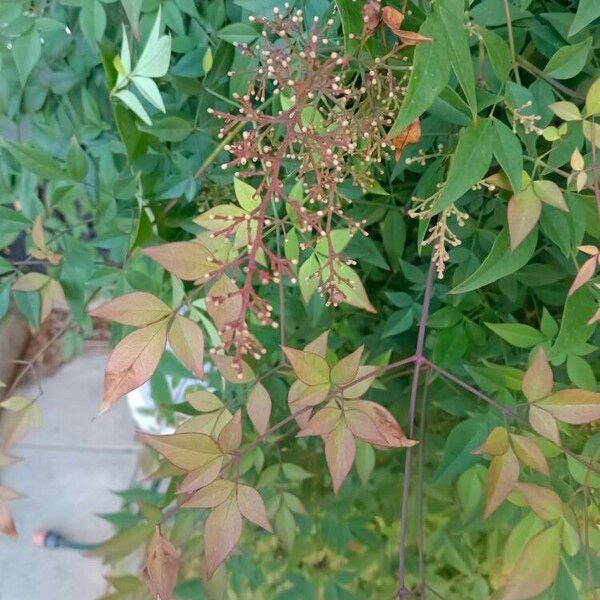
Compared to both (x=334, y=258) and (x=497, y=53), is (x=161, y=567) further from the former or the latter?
(x=497, y=53)

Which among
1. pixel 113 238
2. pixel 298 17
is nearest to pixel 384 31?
pixel 298 17

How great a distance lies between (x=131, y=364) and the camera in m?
0.35

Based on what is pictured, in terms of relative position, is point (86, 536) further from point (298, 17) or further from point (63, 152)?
point (298, 17)

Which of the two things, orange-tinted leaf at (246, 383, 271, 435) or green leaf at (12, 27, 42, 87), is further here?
green leaf at (12, 27, 42, 87)

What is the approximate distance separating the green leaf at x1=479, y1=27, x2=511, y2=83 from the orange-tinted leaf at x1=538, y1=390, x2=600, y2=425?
0.18 metres

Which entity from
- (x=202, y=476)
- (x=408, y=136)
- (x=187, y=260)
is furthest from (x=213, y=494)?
(x=408, y=136)

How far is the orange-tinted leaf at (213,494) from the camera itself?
0.37 meters

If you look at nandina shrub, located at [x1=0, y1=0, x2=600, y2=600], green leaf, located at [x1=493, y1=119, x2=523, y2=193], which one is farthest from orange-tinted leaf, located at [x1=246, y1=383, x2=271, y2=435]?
green leaf, located at [x1=493, y1=119, x2=523, y2=193]

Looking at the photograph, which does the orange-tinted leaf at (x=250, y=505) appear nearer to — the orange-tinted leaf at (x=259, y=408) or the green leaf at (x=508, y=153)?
the orange-tinted leaf at (x=259, y=408)

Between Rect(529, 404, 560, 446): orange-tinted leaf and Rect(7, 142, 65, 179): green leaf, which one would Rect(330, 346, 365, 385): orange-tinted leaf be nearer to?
Rect(529, 404, 560, 446): orange-tinted leaf

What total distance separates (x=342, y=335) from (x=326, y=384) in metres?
0.28

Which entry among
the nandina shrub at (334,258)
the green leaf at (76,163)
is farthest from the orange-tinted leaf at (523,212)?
the green leaf at (76,163)

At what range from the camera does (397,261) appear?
23.8 inches

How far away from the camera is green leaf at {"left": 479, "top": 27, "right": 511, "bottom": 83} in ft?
1.23
